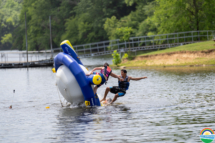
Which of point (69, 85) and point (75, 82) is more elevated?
point (75, 82)

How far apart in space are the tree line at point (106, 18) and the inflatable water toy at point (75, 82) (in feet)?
92.1

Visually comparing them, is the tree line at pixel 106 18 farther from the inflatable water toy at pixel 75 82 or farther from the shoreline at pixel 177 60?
the inflatable water toy at pixel 75 82

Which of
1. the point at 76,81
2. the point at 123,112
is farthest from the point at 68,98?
the point at 123,112

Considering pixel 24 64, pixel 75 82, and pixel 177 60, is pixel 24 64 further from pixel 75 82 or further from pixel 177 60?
pixel 75 82

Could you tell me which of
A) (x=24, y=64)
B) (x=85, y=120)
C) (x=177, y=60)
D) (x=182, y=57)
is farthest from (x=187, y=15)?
(x=85, y=120)

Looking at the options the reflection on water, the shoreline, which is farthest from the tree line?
the reflection on water

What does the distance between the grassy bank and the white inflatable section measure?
20.4m

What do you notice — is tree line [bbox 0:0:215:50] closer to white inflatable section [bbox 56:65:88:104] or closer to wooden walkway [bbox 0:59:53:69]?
wooden walkway [bbox 0:59:53:69]

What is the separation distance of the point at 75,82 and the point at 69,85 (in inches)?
10.6

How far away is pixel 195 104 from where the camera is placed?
48.7 ft

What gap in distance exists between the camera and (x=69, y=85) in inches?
596

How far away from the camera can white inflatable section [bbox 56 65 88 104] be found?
15172mm

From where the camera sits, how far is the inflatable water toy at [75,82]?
14938mm

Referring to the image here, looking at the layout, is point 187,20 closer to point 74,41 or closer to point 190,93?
point 190,93
